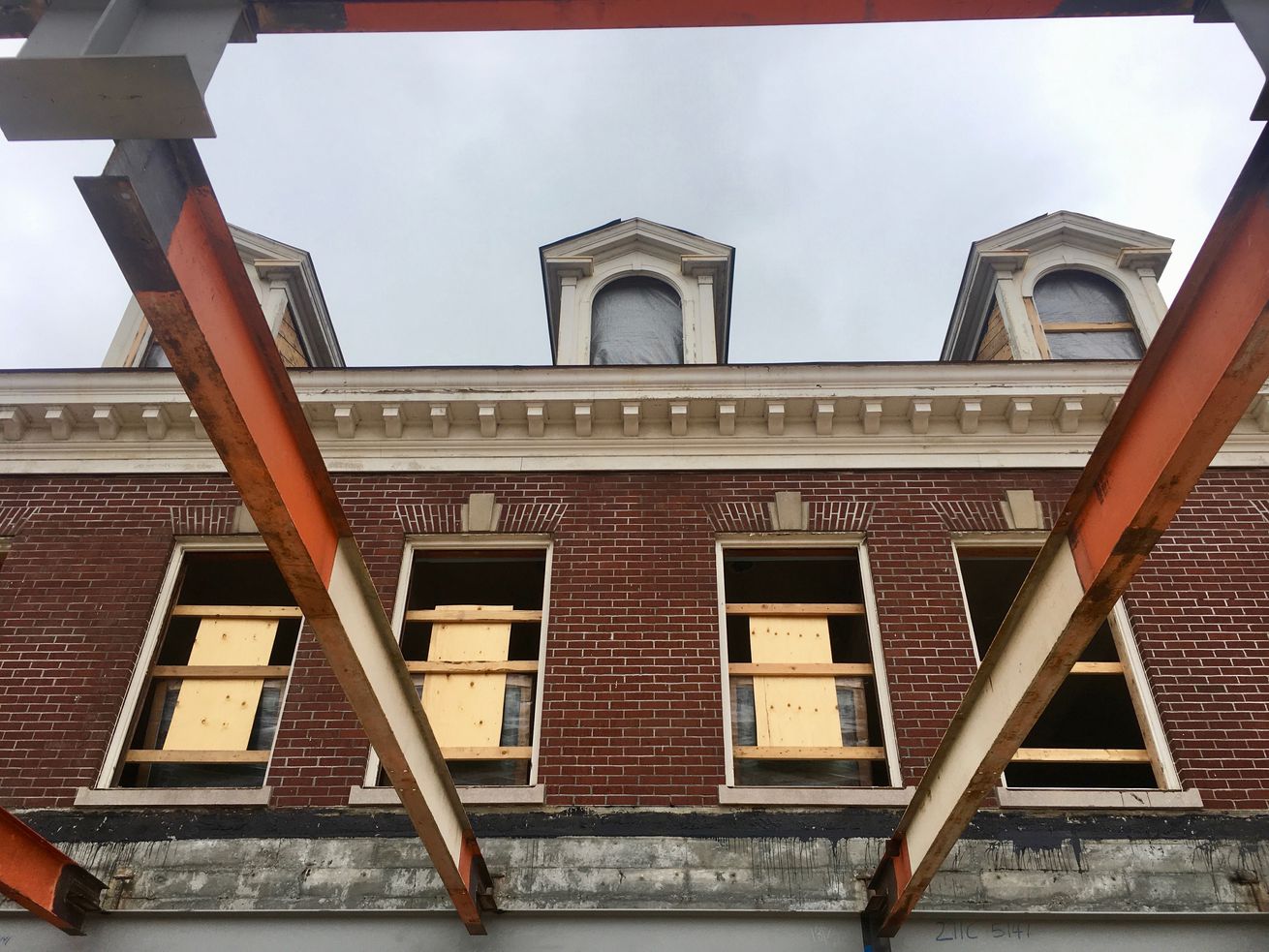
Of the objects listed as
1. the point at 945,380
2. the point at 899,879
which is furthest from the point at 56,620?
the point at 945,380

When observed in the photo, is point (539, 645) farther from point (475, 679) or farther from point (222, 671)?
point (222, 671)

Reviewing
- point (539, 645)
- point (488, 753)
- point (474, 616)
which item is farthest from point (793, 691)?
point (474, 616)

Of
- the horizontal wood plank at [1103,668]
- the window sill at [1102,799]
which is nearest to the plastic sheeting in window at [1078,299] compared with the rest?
the horizontal wood plank at [1103,668]

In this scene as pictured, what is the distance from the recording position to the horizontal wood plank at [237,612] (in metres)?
8.86

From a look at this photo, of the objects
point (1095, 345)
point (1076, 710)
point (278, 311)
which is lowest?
point (1076, 710)

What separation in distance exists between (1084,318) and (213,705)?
975 cm

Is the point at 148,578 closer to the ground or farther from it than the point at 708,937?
farther from it

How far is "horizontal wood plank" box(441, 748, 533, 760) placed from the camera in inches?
316

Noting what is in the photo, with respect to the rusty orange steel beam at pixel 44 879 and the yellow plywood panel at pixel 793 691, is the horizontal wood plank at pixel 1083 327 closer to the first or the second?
the yellow plywood panel at pixel 793 691

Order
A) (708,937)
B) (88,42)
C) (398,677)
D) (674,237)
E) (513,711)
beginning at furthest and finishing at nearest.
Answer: (674,237), (513,711), (708,937), (398,677), (88,42)

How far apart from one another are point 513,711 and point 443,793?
2.49 m

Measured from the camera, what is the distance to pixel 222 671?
28.0 ft

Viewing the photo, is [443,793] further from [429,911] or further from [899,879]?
[899,879]

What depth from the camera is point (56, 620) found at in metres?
8.63
